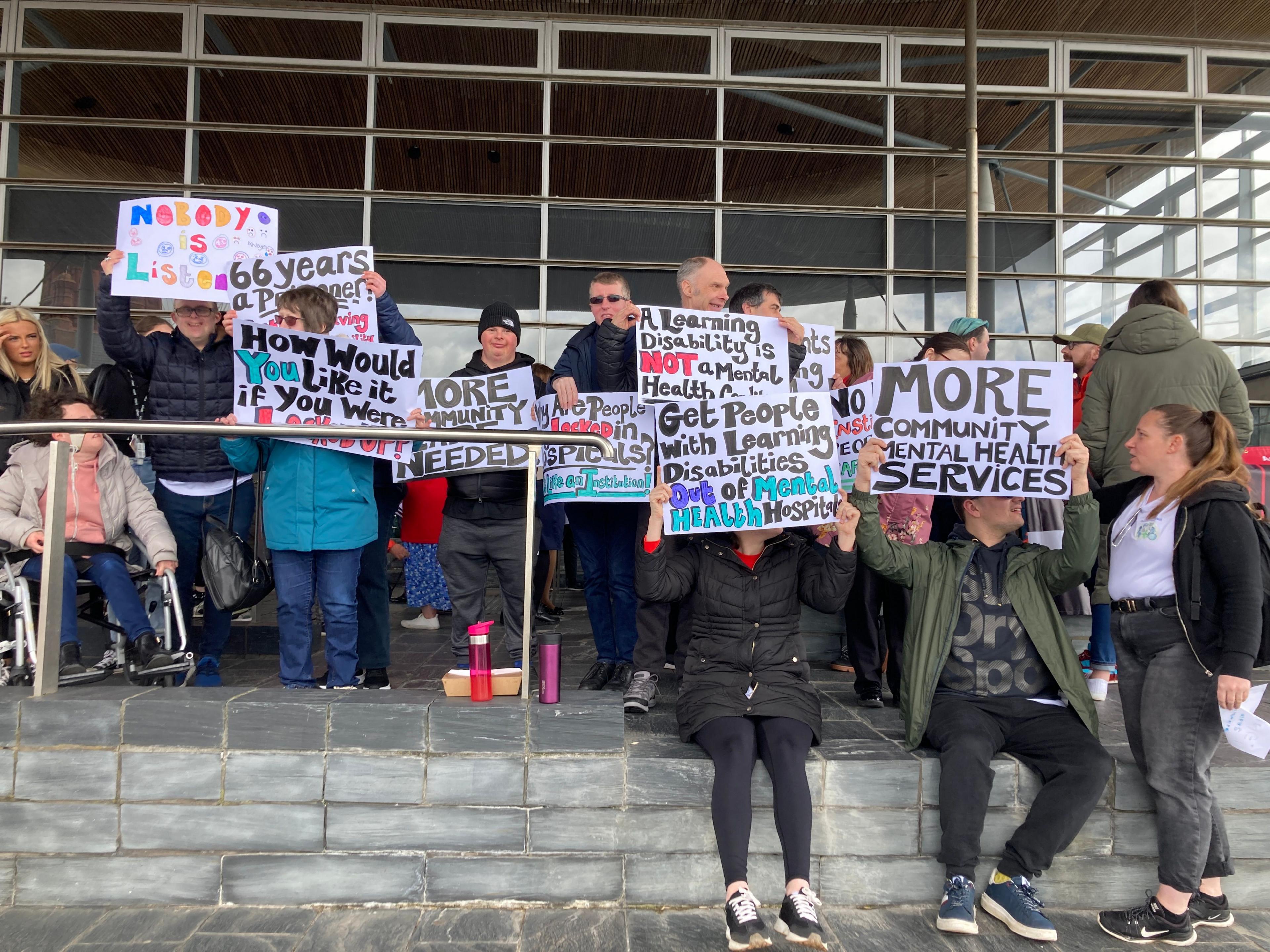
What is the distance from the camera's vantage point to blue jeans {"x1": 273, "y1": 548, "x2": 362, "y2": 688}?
4.38m

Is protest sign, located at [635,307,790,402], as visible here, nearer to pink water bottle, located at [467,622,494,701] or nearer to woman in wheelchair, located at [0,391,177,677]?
pink water bottle, located at [467,622,494,701]

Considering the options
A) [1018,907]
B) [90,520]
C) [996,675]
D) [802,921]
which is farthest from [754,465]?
[90,520]

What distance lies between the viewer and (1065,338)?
568cm

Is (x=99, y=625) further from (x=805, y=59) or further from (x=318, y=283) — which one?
(x=805, y=59)

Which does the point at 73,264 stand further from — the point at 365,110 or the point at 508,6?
the point at 508,6

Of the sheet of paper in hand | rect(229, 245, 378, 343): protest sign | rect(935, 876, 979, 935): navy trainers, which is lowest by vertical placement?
rect(935, 876, 979, 935): navy trainers

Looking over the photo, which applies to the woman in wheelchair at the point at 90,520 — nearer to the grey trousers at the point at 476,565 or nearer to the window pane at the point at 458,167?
the grey trousers at the point at 476,565

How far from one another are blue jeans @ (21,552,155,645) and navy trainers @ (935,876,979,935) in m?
3.86

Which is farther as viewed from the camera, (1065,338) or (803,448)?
(1065,338)

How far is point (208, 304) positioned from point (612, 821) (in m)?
3.47

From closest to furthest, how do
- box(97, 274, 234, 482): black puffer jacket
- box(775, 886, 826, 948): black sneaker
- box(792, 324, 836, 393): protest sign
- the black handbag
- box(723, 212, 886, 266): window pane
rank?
box(775, 886, 826, 948): black sneaker
the black handbag
box(792, 324, 836, 393): protest sign
box(97, 274, 234, 482): black puffer jacket
box(723, 212, 886, 266): window pane

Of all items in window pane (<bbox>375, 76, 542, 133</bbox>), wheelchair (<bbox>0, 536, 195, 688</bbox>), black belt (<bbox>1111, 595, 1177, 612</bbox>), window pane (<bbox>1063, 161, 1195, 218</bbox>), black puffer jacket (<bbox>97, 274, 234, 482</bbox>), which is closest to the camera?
black belt (<bbox>1111, 595, 1177, 612</bbox>)

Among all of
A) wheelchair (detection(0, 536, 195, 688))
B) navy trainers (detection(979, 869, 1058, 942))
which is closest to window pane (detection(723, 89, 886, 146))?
wheelchair (detection(0, 536, 195, 688))

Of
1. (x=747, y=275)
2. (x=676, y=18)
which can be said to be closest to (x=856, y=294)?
(x=747, y=275)
